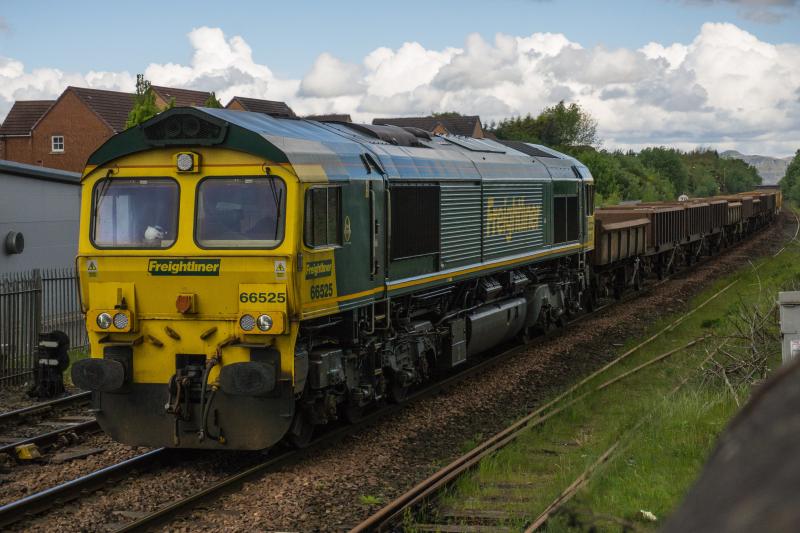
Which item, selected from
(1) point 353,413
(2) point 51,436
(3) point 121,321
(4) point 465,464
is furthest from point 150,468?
(4) point 465,464

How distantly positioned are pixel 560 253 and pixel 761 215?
43.0 meters

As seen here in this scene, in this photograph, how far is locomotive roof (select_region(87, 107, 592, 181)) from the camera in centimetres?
915

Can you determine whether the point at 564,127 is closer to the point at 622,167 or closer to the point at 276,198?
the point at 622,167

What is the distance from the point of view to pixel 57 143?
54.5 metres

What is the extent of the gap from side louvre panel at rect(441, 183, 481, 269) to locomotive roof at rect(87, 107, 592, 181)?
221 mm

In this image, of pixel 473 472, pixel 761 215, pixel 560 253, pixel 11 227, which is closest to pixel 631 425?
pixel 473 472

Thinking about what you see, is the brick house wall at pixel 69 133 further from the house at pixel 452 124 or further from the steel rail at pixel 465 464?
the steel rail at pixel 465 464

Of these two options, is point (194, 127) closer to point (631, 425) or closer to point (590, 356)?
point (631, 425)

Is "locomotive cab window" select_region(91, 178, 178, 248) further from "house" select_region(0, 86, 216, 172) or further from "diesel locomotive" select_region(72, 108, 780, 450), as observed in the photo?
"house" select_region(0, 86, 216, 172)

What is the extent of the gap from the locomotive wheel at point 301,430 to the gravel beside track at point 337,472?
21cm

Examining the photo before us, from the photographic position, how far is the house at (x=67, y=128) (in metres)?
53.0

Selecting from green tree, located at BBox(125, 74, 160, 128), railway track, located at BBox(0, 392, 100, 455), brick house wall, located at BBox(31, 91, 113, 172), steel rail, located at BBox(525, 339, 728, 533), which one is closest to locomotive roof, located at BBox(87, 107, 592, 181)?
railway track, located at BBox(0, 392, 100, 455)

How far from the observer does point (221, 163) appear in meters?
9.27

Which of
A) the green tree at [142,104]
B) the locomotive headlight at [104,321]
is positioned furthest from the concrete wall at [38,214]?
the locomotive headlight at [104,321]
